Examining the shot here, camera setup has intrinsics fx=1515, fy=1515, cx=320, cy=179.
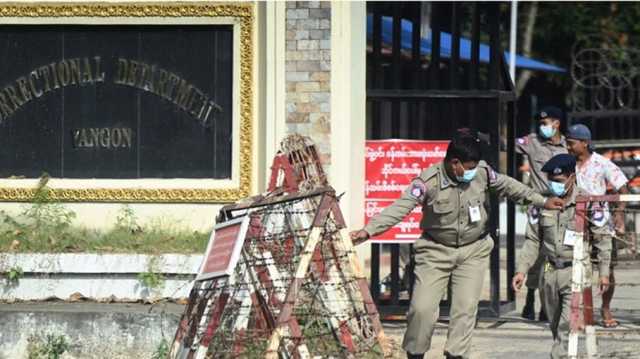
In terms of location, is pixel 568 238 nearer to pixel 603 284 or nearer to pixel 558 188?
pixel 558 188

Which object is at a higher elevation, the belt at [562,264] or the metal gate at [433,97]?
the metal gate at [433,97]

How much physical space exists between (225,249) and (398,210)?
1.48m

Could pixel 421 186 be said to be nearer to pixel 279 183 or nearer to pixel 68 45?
pixel 279 183

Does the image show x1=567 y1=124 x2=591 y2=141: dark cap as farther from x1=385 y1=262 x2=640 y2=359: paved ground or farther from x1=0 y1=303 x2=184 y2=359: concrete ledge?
x1=0 y1=303 x2=184 y2=359: concrete ledge

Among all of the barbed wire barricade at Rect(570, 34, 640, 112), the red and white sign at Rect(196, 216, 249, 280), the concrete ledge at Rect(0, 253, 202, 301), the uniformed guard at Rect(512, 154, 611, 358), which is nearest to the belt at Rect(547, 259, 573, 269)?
the uniformed guard at Rect(512, 154, 611, 358)

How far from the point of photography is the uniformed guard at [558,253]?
32.6ft

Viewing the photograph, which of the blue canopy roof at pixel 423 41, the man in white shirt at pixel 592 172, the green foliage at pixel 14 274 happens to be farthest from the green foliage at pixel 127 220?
the man in white shirt at pixel 592 172

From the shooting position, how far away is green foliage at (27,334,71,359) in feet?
36.7

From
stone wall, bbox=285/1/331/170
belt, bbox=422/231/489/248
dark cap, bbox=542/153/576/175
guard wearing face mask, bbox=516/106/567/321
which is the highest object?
stone wall, bbox=285/1/331/170

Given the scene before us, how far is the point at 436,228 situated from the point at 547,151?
8.70 feet

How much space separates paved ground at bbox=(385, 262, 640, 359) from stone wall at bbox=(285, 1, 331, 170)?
1.81 meters

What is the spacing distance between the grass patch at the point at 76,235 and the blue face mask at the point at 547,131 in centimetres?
288

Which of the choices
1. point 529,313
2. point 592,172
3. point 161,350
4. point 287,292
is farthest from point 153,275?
point 592,172

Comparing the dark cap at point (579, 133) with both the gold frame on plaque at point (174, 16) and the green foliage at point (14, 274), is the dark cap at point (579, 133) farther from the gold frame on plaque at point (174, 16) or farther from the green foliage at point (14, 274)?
the green foliage at point (14, 274)
